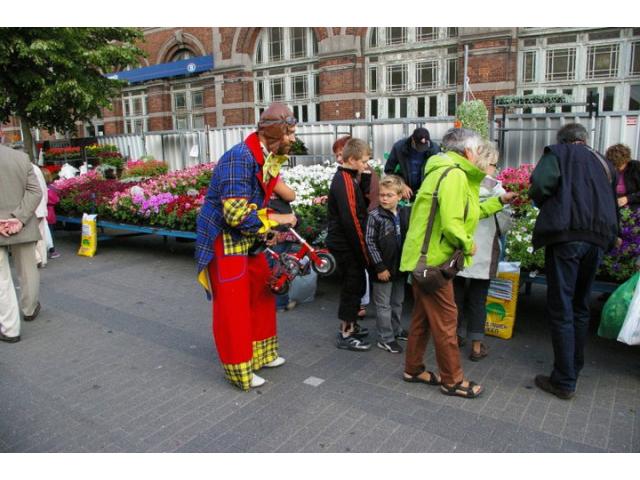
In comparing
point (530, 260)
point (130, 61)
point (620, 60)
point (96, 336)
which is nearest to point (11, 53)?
point (130, 61)

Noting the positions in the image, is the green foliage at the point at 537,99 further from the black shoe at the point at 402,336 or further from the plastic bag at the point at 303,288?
the black shoe at the point at 402,336

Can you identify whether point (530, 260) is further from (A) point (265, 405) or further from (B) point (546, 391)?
(A) point (265, 405)

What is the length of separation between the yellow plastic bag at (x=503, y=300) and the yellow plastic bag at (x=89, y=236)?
6864 mm

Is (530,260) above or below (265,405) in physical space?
above

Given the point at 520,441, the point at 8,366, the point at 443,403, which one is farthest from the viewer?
the point at 8,366

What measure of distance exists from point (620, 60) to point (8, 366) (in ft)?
52.4

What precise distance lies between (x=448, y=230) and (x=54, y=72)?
554 inches

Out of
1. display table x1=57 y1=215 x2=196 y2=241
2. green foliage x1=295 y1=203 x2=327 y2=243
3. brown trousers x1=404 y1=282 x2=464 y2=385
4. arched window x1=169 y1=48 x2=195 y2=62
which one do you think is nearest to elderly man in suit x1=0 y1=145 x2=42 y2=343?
green foliage x1=295 y1=203 x2=327 y2=243

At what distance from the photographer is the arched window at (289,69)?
19328 millimetres

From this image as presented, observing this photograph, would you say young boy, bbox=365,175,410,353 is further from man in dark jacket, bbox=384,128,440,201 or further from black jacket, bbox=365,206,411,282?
man in dark jacket, bbox=384,128,440,201

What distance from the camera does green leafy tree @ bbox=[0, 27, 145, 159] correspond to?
13164 mm

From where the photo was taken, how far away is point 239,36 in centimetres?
2019

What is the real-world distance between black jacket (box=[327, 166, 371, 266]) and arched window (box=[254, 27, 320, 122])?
15403 mm

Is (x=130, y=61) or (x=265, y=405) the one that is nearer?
(x=265, y=405)
